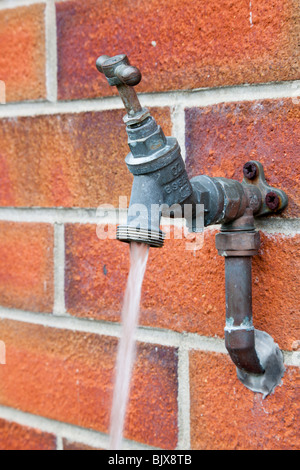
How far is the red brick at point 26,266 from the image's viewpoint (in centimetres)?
79

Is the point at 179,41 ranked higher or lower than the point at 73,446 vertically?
higher

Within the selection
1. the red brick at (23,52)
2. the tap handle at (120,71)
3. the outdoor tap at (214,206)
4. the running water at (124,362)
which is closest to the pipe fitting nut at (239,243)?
the outdoor tap at (214,206)

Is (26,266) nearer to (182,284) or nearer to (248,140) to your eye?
(182,284)

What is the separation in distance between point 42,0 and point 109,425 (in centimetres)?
60

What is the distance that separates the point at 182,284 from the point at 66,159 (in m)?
0.25

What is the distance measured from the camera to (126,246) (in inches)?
27.9

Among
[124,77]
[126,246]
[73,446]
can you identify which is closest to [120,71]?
[124,77]

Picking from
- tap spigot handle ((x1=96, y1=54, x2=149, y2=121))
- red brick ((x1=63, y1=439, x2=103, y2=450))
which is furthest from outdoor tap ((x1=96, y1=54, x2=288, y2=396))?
red brick ((x1=63, y1=439, x2=103, y2=450))

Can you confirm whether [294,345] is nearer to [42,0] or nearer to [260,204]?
[260,204]

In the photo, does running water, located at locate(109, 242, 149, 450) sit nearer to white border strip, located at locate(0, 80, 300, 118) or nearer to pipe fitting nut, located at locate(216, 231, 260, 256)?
pipe fitting nut, located at locate(216, 231, 260, 256)

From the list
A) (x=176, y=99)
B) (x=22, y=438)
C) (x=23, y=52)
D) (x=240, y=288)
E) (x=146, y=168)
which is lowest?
(x=22, y=438)

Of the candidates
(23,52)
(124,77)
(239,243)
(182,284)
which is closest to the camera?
(124,77)

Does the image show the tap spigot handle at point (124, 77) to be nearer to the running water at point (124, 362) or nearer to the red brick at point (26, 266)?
the running water at point (124, 362)

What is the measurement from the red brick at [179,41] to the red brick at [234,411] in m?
0.34
